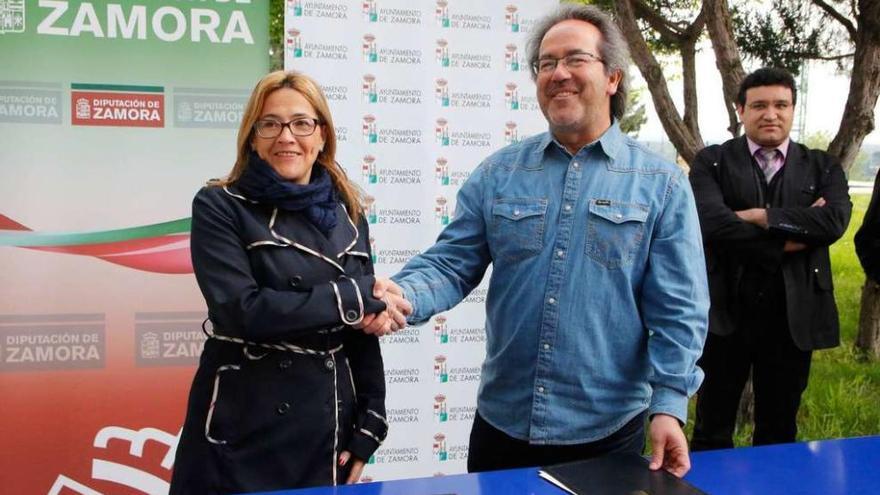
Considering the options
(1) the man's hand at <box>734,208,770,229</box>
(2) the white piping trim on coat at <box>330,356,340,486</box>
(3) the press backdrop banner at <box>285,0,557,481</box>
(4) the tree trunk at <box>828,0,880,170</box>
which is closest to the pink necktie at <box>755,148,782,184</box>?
(1) the man's hand at <box>734,208,770,229</box>

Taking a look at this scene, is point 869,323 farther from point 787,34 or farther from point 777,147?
point 777,147

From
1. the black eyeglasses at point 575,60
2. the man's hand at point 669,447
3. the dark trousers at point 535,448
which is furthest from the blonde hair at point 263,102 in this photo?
the man's hand at point 669,447

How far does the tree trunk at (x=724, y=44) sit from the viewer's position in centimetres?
486

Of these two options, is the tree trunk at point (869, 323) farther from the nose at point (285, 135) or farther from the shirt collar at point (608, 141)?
the nose at point (285, 135)

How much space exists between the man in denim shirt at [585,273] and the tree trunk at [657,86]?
9.77 ft

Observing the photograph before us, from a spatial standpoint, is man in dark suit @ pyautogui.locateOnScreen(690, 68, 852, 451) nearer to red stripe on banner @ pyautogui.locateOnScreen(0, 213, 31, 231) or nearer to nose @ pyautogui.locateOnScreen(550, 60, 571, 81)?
nose @ pyautogui.locateOnScreen(550, 60, 571, 81)

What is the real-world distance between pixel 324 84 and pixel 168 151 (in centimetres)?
71

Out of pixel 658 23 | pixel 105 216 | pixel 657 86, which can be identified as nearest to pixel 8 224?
pixel 105 216

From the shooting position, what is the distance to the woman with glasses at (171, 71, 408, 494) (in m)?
2.02

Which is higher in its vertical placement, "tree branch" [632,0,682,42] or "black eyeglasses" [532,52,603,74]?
"tree branch" [632,0,682,42]

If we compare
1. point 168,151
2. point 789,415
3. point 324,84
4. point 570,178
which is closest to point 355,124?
point 324,84

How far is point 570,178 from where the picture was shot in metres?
2.06

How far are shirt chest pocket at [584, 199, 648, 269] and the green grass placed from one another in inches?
128

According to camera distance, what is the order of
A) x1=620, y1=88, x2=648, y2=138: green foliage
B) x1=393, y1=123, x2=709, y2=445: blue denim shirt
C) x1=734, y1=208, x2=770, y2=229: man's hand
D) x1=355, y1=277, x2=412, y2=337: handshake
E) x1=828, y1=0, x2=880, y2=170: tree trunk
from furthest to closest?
x1=620, y1=88, x2=648, y2=138: green foliage < x1=828, y1=0, x2=880, y2=170: tree trunk < x1=734, y1=208, x2=770, y2=229: man's hand < x1=355, y1=277, x2=412, y2=337: handshake < x1=393, y1=123, x2=709, y2=445: blue denim shirt
